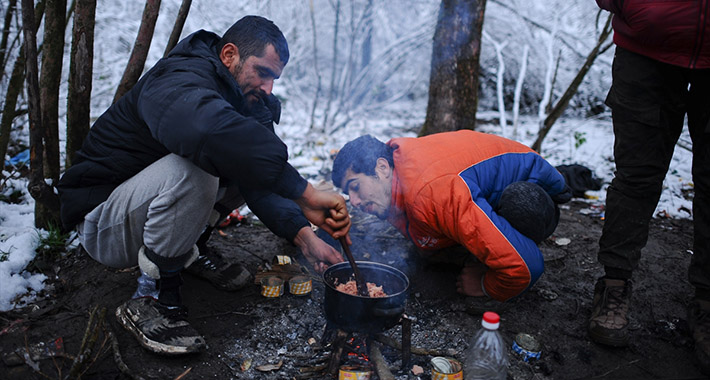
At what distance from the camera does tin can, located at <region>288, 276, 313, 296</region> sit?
2838mm

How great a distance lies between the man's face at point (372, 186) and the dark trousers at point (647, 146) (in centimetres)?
129

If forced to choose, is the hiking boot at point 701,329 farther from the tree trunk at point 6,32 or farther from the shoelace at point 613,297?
the tree trunk at point 6,32

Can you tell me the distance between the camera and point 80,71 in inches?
119

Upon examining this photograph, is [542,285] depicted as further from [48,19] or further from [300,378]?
[48,19]

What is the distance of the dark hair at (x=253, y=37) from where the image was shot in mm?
2344

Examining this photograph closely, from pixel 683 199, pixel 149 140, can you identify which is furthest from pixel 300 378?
pixel 683 199

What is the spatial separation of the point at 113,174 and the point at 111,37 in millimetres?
6151

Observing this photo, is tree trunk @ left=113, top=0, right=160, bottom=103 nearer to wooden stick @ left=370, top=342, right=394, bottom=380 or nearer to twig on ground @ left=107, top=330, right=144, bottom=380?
twig on ground @ left=107, top=330, right=144, bottom=380

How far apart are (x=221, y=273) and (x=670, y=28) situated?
2.85m

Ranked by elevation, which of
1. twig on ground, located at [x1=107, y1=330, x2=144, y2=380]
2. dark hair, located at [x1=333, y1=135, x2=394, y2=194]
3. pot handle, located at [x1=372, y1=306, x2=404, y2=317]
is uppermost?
dark hair, located at [x1=333, y1=135, x2=394, y2=194]

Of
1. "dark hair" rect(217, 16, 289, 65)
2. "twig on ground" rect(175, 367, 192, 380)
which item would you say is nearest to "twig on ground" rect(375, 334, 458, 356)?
"twig on ground" rect(175, 367, 192, 380)

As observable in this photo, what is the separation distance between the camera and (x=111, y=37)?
7.22 meters

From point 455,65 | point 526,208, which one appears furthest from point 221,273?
point 455,65

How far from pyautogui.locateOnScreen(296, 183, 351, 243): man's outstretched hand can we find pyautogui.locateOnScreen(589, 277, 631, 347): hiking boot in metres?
1.52
